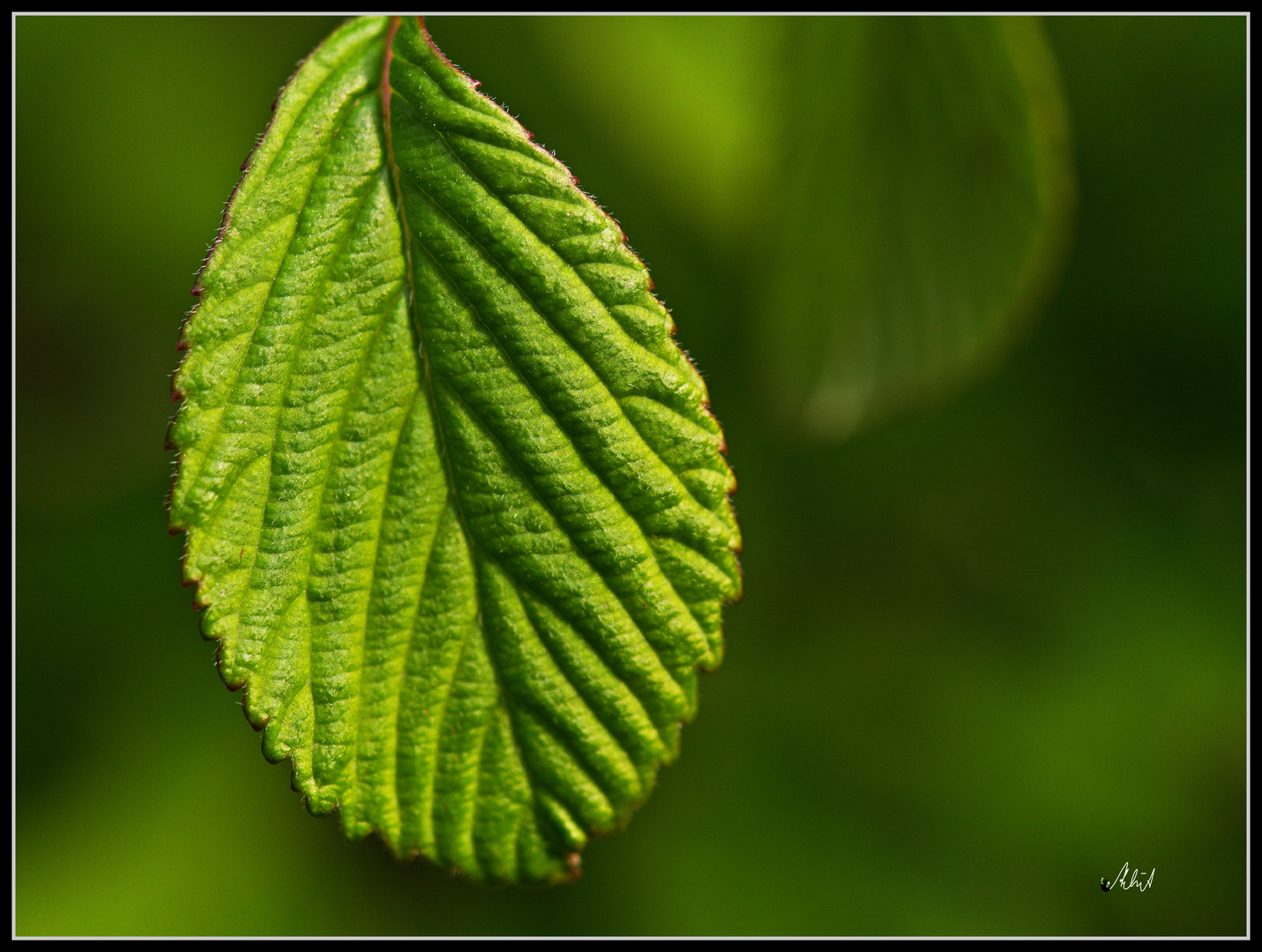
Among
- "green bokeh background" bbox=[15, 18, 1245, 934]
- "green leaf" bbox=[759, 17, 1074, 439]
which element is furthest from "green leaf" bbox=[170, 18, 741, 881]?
"green bokeh background" bbox=[15, 18, 1245, 934]

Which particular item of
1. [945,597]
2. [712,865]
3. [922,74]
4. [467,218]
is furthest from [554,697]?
[945,597]

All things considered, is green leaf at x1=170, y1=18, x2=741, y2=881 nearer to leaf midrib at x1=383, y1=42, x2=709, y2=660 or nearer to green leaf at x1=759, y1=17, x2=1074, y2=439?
leaf midrib at x1=383, y1=42, x2=709, y2=660

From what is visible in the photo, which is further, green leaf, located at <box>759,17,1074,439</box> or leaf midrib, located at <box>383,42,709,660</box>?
green leaf, located at <box>759,17,1074,439</box>
